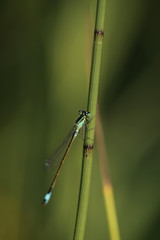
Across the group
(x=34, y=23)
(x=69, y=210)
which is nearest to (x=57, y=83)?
(x=34, y=23)

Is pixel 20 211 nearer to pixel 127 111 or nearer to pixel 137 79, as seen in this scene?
pixel 127 111

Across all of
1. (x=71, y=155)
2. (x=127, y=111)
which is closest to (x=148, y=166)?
(x=127, y=111)

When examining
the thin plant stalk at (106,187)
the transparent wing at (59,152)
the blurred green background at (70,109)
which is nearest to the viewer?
the thin plant stalk at (106,187)

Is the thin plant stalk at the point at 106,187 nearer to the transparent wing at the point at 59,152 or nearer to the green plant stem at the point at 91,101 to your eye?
the transparent wing at the point at 59,152

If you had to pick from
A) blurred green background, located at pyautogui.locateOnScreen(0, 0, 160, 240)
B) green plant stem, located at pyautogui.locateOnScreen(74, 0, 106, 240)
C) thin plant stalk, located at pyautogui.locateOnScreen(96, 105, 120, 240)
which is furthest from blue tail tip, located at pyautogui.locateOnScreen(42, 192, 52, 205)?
green plant stem, located at pyautogui.locateOnScreen(74, 0, 106, 240)

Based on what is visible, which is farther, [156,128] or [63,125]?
[63,125]

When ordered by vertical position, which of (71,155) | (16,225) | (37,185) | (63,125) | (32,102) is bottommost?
(16,225)

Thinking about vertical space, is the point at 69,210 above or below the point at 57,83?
below

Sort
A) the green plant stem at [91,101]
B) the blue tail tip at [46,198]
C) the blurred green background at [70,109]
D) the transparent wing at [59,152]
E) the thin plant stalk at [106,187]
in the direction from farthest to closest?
the transparent wing at [59,152], the blurred green background at [70,109], the blue tail tip at [46,198], the thin plant stalk at [106,187], the green plant stem at [91,101]

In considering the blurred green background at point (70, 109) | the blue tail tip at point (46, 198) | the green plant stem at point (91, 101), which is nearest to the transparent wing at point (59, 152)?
the blurred green background at point (70, 109)
